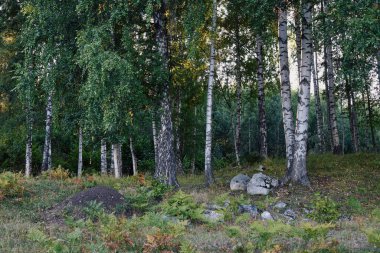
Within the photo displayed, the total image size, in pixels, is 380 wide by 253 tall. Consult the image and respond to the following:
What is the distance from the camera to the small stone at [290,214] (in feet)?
39.3

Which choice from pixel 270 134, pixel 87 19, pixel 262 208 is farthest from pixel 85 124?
pixel 270 134

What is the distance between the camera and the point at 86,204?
11406 millimetres

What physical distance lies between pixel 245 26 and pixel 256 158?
8282 millimetres

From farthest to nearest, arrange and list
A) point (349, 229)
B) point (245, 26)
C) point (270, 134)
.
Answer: point (270, 134) < point (245, 26) < point (349, 229)

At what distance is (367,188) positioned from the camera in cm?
1473

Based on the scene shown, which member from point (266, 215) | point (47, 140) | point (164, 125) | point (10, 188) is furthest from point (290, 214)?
point (47, 140)

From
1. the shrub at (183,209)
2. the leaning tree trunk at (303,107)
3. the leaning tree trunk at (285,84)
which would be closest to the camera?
the shrub at (183,209)

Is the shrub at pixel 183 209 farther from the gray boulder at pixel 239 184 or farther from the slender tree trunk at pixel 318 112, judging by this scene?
the slender tree trunk at pixel 318 112

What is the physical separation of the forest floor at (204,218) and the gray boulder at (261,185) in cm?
36

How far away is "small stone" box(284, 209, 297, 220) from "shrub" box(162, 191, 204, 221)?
3.06m

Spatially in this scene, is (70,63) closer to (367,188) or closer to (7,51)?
(7,51)

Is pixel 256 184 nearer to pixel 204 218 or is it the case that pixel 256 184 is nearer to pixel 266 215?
pixel 266 215

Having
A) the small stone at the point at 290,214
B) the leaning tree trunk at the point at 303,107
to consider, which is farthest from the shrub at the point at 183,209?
the leaning tree trunk at the point at 303,107

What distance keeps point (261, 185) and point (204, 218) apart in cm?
496
